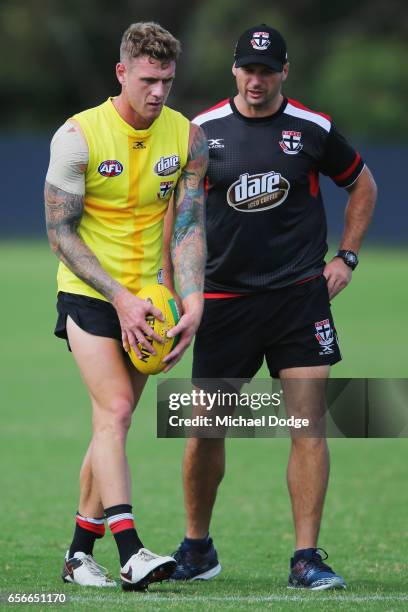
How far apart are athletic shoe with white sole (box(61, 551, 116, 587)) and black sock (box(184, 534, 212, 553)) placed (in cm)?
65

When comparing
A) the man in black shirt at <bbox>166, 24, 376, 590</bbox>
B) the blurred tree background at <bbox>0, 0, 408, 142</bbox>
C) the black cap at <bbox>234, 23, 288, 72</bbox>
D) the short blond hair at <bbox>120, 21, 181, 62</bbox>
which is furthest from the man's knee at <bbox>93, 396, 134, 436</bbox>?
the blurred tree background at <bbox>0, 0, 408, 142</bbox>

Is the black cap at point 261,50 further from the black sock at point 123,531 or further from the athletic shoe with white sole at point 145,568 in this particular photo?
the athletic shoe with white sole at point 145,568

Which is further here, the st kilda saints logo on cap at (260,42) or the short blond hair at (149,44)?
the st kilda saints logo on cap at (260,42)

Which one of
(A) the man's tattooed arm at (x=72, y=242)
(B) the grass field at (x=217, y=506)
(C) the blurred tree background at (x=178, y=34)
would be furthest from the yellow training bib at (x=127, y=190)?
(C) the blurred tree background at (x=178, y=34)

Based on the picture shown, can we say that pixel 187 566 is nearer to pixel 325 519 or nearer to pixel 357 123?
pixel 325 519

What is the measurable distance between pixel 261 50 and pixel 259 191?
2.18 ft

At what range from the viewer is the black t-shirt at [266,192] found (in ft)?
21.7

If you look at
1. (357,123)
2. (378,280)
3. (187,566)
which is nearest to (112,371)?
(187,566)

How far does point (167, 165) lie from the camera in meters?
6.14

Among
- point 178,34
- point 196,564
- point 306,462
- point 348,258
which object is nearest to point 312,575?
point 306,462

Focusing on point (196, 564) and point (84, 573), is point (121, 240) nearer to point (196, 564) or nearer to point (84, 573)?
point (84, 573)

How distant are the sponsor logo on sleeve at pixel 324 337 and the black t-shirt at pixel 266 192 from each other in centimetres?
25

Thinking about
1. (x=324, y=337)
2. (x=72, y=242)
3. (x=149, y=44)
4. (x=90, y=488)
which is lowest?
(x=90, y=488)

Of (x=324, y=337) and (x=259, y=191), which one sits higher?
A: (x=259, y=191)
